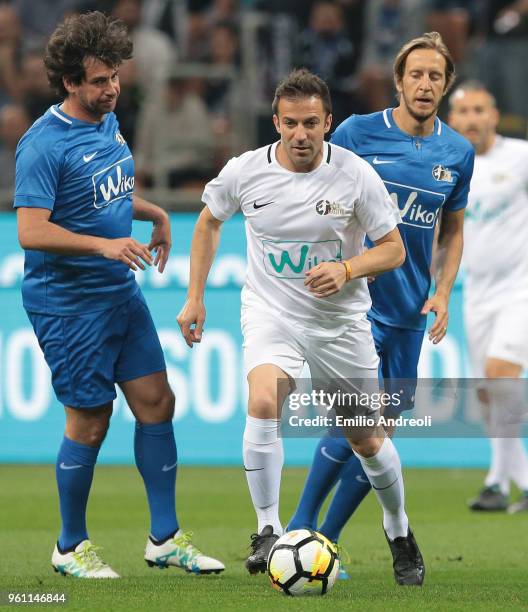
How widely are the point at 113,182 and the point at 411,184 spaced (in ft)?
4.53

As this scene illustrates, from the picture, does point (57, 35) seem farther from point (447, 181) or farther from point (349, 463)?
point (349, 463)

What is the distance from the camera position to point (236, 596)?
5586 millimetres

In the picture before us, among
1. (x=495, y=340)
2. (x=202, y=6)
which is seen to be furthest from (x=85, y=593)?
(x=202, y=6)

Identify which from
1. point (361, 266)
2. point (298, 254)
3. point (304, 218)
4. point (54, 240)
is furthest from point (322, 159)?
point (54, 240)

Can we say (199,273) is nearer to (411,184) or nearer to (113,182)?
(113,182)

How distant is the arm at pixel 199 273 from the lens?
19.4 ft

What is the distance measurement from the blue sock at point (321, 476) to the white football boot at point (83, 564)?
933 mm

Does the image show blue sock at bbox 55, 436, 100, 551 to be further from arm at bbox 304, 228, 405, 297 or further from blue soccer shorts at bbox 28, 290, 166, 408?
arm at bbox 304, 228, 405, 297

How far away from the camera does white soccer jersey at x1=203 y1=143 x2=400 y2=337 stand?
587 cm

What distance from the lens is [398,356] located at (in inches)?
260

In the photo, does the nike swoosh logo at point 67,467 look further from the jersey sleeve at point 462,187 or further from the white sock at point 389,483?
the jersey sleeve at point 462,187

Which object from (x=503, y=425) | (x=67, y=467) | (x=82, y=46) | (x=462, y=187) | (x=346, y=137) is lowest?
(x=503, y=425)

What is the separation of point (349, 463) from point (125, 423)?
440cm

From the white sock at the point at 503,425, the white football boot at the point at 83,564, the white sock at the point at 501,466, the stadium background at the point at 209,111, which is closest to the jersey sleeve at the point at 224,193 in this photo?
the white football boot at the point at 83,564
